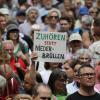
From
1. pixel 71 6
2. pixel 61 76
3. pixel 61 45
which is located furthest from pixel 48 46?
pixel 71 6

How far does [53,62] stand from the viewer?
1389 cm

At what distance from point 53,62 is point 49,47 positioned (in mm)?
284

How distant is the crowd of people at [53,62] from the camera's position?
11461mm

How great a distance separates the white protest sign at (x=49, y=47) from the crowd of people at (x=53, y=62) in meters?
0.15

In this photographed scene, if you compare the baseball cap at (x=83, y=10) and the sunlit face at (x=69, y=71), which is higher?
the baseball cap at (x=83, y=10)

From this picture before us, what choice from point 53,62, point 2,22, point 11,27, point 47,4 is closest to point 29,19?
point 47,4

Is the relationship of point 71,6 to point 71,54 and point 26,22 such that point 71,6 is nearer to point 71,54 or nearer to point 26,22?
point 26,22

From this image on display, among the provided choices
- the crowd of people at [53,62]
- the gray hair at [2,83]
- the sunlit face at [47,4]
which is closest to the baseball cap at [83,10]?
the crowd of people at [53,62]

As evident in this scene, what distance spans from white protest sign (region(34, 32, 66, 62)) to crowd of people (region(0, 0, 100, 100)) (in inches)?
5.9

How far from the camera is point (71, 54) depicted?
15.2m

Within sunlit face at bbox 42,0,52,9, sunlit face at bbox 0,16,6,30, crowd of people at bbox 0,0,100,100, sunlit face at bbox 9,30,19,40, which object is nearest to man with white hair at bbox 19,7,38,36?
crowd of people at bbox 0,0,100,100

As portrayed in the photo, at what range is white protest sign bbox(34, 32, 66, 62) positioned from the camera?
45.0 feet

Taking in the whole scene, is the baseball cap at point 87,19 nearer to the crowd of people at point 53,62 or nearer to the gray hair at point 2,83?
the crowd of people at point 53,62

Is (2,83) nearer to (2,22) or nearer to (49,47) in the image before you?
(49,47)
